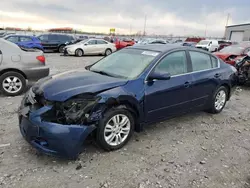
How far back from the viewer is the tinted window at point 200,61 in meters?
4.47

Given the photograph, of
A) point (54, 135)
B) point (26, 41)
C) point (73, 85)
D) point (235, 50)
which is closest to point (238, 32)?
point (235, 50)

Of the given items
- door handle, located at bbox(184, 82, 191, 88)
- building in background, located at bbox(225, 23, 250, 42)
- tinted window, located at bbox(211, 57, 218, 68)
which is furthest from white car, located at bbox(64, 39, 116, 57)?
building in background, located at bbox(225, 23, 250, 42)

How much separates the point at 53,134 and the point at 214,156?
7.67 ft

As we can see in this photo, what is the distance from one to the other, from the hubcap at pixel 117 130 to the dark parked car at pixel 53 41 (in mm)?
17657

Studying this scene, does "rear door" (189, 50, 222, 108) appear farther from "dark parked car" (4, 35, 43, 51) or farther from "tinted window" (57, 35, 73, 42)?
"tinted window" (57, 35, 73, 42)

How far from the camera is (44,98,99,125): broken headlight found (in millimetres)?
3008

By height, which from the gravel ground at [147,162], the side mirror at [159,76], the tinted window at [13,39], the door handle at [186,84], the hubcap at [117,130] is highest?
the tinted window at [13,39]

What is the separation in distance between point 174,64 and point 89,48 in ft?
48.9

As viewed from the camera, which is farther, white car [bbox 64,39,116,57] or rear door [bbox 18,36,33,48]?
white car [bbox 64,39,116,57]

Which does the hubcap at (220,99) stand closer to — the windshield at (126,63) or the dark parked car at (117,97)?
the dark parked car at (117,97)

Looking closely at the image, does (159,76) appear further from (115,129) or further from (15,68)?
(15,68)

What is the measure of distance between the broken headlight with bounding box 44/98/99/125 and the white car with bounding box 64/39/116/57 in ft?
49.4

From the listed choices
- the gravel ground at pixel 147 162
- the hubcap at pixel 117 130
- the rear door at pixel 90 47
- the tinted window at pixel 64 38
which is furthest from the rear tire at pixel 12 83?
the tinted window at pixel 64 38

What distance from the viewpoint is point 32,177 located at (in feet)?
9.31
